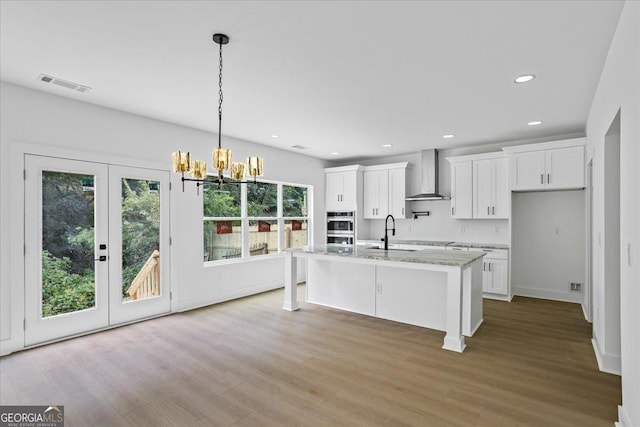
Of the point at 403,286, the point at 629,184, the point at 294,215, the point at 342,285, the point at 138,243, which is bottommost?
the point at 342,285

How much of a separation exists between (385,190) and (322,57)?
4500mm

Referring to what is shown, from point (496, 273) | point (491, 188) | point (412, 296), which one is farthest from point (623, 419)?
point (491, 188)

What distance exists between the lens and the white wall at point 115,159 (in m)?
3.33

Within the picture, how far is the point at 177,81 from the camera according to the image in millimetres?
3254

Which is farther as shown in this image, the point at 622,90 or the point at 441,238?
the point at 441,238

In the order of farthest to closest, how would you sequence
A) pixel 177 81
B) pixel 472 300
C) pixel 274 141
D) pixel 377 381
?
pixel 274 141 < pixel 472 300 < pixel 177 81 < pixel 377 381

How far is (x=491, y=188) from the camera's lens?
5.68 m

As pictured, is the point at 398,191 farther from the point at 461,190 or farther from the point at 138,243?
the point at 138,243

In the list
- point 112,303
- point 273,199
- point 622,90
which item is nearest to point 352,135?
point 273,199

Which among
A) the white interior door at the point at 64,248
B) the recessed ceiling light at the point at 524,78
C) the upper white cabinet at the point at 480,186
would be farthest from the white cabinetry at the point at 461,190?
the white interior door at the point at 64,248

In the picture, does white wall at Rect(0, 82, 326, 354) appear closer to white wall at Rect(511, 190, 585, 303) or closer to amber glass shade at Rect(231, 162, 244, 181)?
amber glass shade at Rect(231, 162, 244, 181)

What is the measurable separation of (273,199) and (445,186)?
11.1 ft

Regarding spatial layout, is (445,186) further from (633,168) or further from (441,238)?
(633,168)

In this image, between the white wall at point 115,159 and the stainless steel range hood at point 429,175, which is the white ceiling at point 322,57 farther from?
the stainless steel range hood at point 429,175
